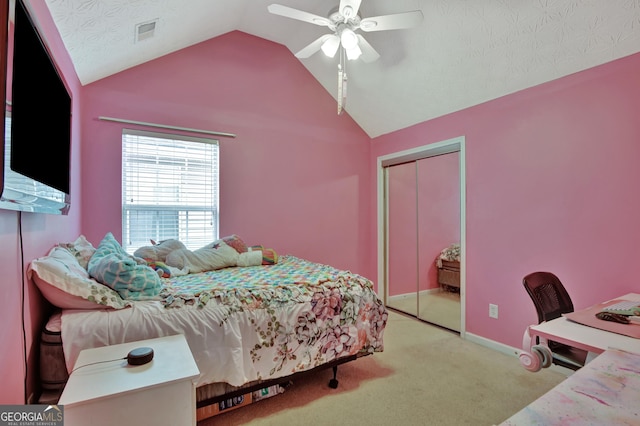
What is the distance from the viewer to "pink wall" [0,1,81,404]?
1018 mm

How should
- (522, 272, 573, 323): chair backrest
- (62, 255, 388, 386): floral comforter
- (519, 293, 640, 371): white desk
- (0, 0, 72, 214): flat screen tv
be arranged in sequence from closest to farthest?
1. (0, 0, 72, 214): flat screen tv
2. (519, 293, 640, 371): white desk
3. (62, 255, 388, 386): floral comforter
4. (522, 272, 573, 323): chair backrest

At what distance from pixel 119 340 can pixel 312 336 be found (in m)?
1.04

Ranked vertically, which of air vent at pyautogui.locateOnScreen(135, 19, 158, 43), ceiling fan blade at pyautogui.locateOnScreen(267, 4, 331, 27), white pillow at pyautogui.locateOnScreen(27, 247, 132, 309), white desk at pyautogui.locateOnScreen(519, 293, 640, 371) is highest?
air vent at pyautogui.locateOnScreen(135, 19, 158, 43)

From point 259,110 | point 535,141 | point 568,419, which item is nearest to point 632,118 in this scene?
point 535,141

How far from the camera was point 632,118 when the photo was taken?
78.8 inches

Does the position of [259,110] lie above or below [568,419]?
above

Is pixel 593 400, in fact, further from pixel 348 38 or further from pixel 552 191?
pixel 348 38

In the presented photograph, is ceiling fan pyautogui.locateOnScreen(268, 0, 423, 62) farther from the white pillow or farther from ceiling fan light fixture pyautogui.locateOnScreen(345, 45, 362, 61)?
the white pillow

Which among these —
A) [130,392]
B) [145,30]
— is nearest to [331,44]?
[145,30]

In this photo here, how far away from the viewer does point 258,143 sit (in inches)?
137

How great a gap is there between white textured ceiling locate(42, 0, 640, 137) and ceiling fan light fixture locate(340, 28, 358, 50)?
2.44 ft

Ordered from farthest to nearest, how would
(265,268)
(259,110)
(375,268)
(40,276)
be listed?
1. (375,268)
2. (259,110)
3. (265,268)
4. (40,276)

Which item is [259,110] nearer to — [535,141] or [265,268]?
[265,268]

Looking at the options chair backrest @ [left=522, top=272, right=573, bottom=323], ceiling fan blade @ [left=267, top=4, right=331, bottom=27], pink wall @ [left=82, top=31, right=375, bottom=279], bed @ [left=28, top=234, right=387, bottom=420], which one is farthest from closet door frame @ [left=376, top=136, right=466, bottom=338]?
ceiling fan blade @ [left=267, top=4, right=331, bottom=27]
